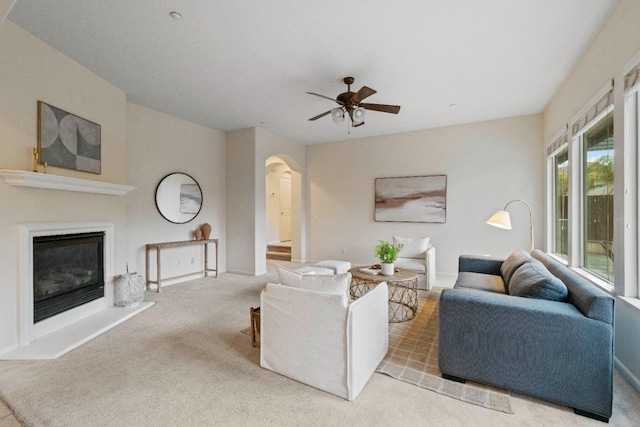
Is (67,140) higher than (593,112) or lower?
lower

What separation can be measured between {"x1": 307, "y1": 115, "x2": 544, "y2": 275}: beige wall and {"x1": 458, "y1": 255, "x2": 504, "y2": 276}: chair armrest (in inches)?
63.6

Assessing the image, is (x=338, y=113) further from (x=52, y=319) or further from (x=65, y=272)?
(x=52, y=319)

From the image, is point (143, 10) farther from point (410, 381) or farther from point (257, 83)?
point (410, 381)

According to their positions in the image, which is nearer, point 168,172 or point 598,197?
point 598,197

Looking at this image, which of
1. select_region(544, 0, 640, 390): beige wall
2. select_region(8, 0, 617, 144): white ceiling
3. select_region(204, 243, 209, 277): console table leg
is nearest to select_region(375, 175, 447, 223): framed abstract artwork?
select_region(8, 0, 617, 144): white ceiling

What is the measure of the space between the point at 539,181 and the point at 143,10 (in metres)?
5.92

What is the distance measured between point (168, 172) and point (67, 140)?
6.16 ft

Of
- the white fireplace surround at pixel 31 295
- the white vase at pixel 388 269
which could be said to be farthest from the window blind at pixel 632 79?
the white fireplace surround at pixel 31 295

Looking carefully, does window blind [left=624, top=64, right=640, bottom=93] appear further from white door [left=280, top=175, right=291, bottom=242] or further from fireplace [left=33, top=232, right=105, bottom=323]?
white door [left=280, top=175, right=291, bottom=242]

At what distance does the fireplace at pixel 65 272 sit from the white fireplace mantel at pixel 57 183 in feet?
1.75

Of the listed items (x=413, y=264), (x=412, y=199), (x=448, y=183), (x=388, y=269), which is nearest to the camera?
(x=388, y=269)

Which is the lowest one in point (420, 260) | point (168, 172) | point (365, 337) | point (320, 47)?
point (365, 337)

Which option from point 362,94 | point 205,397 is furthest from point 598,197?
point 205,397

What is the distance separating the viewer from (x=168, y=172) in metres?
5.07
